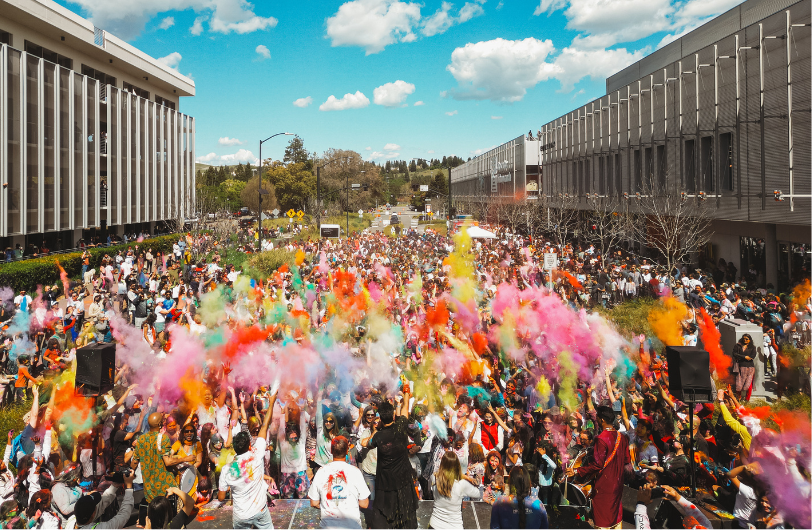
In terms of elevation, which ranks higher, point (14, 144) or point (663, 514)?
point (14, 144)

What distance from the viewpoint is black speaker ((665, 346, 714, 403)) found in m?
6.81

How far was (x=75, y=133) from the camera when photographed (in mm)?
33938

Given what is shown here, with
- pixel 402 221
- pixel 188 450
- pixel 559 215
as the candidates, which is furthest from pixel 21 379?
pixel 402 221

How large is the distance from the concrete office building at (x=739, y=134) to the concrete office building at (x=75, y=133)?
101ft

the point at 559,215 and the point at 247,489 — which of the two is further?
the point at 559,215

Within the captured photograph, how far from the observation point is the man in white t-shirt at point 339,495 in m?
4.93

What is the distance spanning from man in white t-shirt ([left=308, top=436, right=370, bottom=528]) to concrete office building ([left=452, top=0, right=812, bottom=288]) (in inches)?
754

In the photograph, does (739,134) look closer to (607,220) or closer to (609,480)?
(607,220)

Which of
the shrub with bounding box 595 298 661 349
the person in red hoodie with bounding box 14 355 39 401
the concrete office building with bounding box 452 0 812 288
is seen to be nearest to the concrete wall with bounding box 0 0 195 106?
the person in red hoodie with bounding box 14 355 39 401

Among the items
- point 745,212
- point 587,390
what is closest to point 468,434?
point 587,390

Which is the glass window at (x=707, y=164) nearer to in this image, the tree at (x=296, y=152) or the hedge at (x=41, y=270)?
the hedge at (x=41, y=270)

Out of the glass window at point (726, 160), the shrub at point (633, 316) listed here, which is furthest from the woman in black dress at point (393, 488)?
the glass window at point (726, 160)

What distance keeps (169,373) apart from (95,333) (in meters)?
5.08

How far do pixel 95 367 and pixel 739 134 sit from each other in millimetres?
24720
